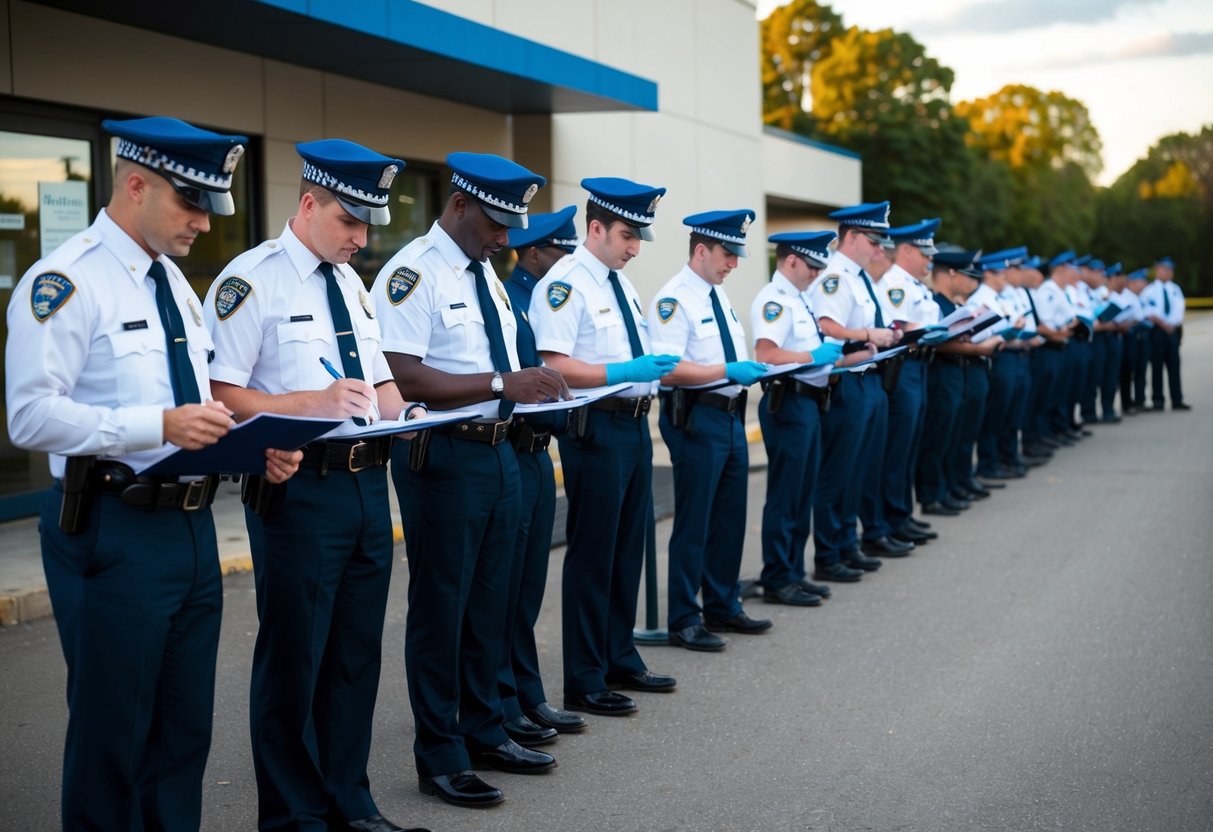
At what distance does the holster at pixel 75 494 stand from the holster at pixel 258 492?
0.62m

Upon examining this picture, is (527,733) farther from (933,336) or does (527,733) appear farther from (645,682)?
(933,336)

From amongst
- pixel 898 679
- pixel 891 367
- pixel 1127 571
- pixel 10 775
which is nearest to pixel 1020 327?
pixel 891 367

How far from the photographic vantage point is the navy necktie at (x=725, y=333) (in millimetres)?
7137

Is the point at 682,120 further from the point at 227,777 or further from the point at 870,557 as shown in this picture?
the point at 227,777

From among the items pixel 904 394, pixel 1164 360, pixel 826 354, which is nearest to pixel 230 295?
pixel 826 354

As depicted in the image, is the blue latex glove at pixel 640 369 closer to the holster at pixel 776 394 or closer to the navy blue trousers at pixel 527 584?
the navy blue trousers at pixel 527 584

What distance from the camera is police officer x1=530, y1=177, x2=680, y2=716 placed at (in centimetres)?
600

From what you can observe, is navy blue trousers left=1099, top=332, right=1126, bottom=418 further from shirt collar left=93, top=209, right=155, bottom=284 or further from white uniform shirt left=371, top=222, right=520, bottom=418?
shirt collar left=93, top=209, right=155, bottom=284

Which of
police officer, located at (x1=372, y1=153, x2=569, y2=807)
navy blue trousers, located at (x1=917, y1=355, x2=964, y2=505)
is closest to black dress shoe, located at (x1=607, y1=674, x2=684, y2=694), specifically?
police officer, located at (x1=372, y1=153, x2=569, y2=807)

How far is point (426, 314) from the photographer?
4895mm

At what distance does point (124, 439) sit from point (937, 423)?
9125 mm

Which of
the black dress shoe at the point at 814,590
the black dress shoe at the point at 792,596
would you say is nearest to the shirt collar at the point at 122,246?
the black dress shoe at the point at 792,596

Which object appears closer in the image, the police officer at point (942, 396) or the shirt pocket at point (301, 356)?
the shirt pocket at point (301, 356)

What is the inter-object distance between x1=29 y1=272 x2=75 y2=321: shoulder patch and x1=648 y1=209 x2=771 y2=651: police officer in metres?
3.79
